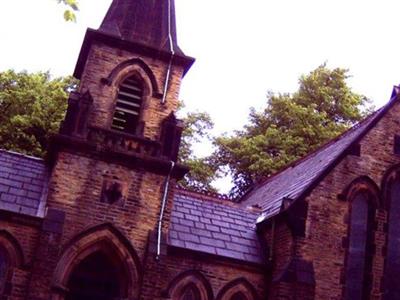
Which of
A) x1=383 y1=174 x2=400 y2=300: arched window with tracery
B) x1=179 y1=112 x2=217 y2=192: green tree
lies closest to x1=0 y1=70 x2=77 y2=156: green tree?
x1=179 y1=112 x2=217 y2=192: green tree

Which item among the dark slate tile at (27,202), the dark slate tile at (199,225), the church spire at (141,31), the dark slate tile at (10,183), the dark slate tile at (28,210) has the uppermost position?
the church spire at (141,31)

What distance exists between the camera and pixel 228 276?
1457 centimetres

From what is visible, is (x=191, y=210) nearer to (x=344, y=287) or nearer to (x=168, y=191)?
(x=168, y=191)

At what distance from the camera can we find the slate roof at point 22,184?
13492 mm

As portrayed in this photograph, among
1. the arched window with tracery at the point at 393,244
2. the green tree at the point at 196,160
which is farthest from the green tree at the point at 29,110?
the arched window with tracery at the point at 393,244

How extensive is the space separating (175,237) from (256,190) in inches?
305

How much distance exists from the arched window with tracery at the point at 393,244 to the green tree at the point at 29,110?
1598cm

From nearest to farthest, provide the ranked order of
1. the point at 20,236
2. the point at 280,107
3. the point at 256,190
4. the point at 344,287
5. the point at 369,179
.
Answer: the point at 20,236, the point at 344,287, the point at 369,179, the point at 256,190, the point at 280,107

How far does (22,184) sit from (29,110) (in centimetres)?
1497

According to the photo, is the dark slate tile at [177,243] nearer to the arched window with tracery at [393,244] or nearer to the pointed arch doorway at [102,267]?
the pointed arch doorway at [102,267]

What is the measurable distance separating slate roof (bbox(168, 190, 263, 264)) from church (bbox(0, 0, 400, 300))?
5 centimetres

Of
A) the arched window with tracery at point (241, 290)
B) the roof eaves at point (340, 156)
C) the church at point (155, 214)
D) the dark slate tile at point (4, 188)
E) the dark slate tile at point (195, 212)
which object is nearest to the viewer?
the church at point (155, 214)

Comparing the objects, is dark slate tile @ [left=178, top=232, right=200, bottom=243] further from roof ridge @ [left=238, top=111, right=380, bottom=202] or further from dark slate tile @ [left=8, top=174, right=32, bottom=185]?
roof ridge @ [left=238, top=111, right=380, bottom=202]

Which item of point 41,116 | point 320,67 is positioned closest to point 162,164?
point 41,116
